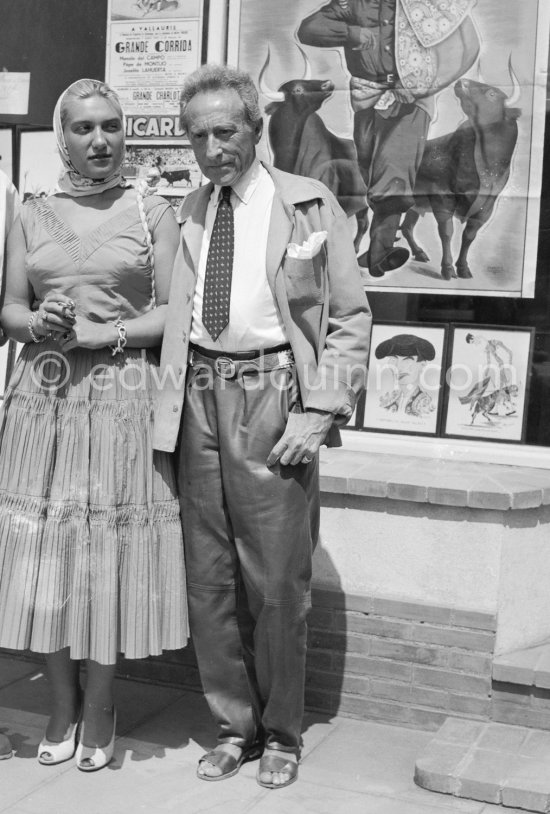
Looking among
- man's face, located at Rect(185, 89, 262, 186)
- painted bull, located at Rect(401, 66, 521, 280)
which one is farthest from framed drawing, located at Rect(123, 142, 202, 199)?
man's face, located at Rect(185, 89, 262, 186)

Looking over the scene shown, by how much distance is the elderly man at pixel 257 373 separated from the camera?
3232 mm

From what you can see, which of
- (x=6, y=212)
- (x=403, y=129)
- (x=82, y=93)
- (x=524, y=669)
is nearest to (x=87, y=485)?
(x=6, y=212)

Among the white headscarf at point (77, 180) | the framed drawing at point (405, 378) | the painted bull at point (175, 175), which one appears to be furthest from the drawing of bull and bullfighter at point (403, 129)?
the white headscarf at point (77, 180)

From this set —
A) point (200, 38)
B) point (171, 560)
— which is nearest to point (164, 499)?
point (171, 560)

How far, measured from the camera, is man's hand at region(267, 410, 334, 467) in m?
3.21

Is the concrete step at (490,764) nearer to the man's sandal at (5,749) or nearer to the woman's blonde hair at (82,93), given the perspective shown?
the man's sandal at (5,749)

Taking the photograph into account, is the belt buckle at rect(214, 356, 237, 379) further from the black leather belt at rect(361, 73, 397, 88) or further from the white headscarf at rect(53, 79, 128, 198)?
the black leather belt at rect(361, 73, 397, 88)

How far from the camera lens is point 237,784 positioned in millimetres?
3377

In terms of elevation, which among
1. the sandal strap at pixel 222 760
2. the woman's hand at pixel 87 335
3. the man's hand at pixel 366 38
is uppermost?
the man's hand at pixel 366 38

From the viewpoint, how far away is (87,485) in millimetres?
3359

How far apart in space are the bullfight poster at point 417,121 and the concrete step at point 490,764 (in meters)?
1.70

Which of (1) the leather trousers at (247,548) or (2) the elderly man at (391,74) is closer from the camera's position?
(1) the leather trousers at (247,548)

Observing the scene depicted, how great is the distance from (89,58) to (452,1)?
168 cm

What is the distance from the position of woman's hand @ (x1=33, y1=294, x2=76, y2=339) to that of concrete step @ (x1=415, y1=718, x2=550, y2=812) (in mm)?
1821
